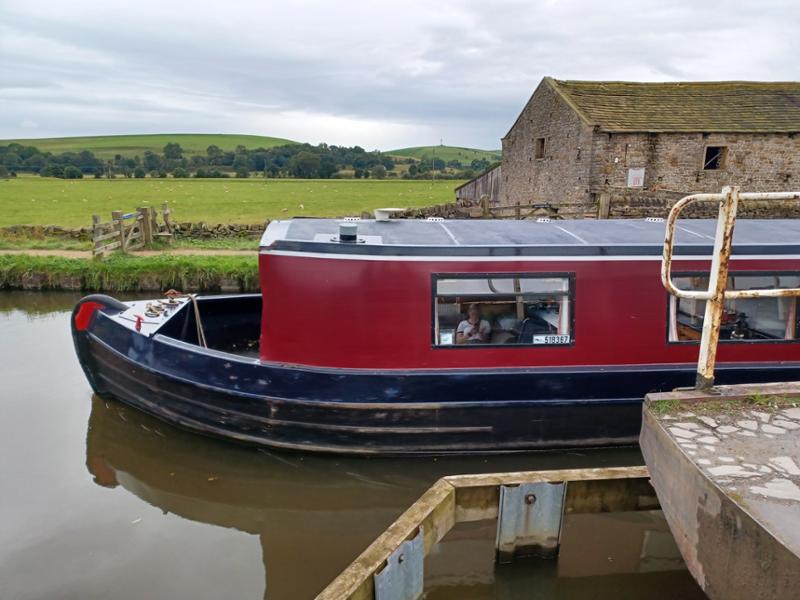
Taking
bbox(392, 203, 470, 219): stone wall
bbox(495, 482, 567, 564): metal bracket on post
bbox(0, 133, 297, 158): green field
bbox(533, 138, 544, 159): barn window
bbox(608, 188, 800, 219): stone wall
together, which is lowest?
bbox(495, 482, 567, 564): metal bracket on post

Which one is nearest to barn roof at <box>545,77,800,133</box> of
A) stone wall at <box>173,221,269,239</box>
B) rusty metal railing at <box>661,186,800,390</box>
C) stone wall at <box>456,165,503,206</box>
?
stone wall at <box>456,165,503,206</box>

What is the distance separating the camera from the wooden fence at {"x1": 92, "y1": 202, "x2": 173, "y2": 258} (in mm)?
15305

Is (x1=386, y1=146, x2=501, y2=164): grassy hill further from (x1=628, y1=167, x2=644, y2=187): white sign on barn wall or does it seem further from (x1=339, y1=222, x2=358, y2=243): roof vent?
(x1=339, y1=222, x2=358, y2=243): roof vent

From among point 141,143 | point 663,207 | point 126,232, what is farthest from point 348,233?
point 141,143

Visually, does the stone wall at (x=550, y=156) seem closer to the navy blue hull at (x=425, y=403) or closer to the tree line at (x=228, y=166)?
the navy blue hull at (x=425, y=403)

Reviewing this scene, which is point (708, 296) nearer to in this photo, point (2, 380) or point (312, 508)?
point (312, 508)

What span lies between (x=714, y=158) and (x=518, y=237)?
52.1ft

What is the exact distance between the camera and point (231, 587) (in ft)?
16.0

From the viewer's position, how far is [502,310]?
20.9 feet

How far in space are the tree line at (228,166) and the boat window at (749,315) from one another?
59151 mm

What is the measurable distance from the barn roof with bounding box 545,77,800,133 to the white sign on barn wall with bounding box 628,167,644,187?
123 centimetres

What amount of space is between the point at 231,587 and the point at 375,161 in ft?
267

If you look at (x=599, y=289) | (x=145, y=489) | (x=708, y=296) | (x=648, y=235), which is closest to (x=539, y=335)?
(x=599, y=289)

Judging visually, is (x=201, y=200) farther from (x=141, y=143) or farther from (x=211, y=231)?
(x=141, y=143)
